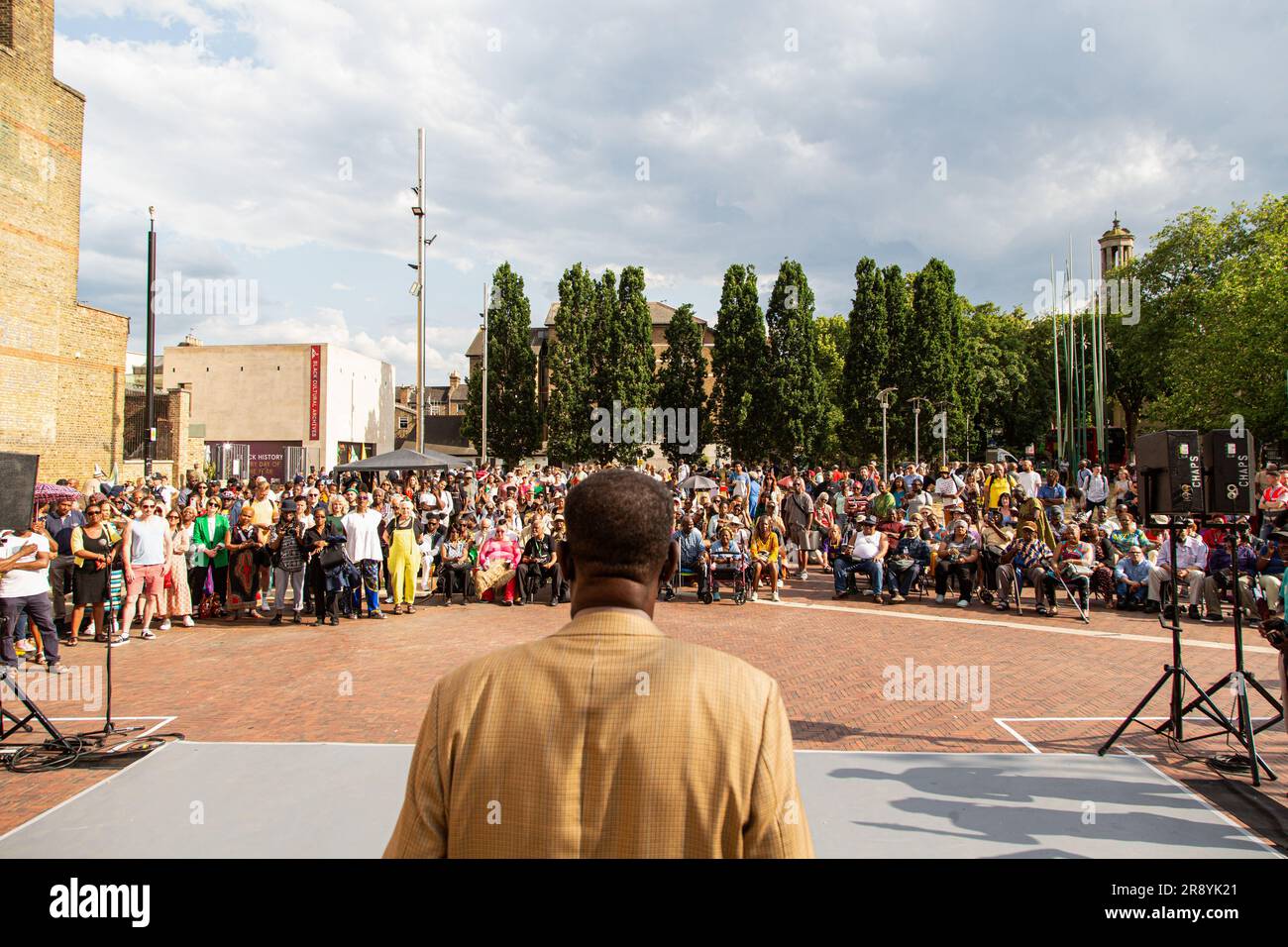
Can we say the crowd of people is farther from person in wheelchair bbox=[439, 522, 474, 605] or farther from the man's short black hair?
the man's short black hair

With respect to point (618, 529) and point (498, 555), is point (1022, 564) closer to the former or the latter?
point (498, 555)

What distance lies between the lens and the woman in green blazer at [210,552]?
43.0ft

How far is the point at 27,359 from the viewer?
25.7 metres

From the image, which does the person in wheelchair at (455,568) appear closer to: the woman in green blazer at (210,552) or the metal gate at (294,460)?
the woman in green blazer at (210,552)

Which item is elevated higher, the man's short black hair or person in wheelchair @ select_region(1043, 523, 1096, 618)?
the man's short black hair

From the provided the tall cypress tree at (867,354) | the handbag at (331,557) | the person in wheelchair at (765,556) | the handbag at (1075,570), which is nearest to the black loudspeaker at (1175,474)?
the handbag at (1075,570)

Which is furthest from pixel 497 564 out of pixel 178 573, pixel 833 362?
pixel 833 362

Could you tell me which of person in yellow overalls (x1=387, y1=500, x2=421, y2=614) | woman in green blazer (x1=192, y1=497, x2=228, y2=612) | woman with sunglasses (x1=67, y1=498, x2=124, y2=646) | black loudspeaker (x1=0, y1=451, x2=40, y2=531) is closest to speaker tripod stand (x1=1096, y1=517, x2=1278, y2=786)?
black loudspeaker (x1=0, y1=451, x2=40, y2=531)

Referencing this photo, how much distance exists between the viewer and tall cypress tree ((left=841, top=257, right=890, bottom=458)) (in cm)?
4466

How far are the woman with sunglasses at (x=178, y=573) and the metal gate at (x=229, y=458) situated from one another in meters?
33.3

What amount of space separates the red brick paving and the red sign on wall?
34.9 m
